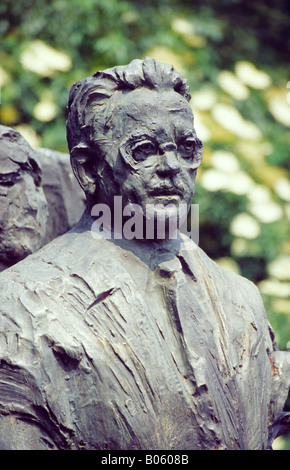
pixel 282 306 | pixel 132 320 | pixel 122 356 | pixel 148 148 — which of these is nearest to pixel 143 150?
pixel 148 148

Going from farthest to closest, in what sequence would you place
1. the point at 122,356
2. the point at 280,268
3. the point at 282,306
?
the point at 280,268 < the point at 282,306 < the point at 122,356

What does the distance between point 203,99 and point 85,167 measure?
3458mm

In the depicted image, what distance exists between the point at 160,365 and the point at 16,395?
1.56 feet

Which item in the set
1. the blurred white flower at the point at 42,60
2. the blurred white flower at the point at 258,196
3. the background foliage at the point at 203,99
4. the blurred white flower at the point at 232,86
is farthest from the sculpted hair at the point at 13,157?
the blurred white flower at the point at 232,86

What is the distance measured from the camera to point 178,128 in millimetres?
3010

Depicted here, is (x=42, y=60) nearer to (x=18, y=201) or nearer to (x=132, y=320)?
(x=18, y=201)

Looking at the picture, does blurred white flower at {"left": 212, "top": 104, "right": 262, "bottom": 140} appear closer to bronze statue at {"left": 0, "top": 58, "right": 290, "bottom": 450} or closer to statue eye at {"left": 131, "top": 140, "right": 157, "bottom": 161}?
bronze statue at {"left": 0, "top": 58, "right": 290, "bottom": 450}

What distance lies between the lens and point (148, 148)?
300cm

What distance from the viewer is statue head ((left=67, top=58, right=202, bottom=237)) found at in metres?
2.98

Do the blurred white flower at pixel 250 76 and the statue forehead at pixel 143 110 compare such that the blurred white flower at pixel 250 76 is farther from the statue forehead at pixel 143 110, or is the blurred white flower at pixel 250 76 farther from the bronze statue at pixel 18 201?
the statue forehead at pixel 143 110

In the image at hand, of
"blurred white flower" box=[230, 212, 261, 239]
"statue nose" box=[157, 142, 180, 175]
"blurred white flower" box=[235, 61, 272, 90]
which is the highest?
"blurred white flower" box=[235, 61, 272, 90]

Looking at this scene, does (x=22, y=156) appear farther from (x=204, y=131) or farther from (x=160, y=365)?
(x=204, y=131)

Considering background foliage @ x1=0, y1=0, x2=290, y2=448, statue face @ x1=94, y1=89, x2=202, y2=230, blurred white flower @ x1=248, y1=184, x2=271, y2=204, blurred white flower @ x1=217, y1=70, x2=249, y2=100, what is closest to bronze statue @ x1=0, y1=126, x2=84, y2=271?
statue face @ x1=94, y1=89, x2=202, y2=230

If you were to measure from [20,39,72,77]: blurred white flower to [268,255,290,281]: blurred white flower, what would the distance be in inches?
80.1
